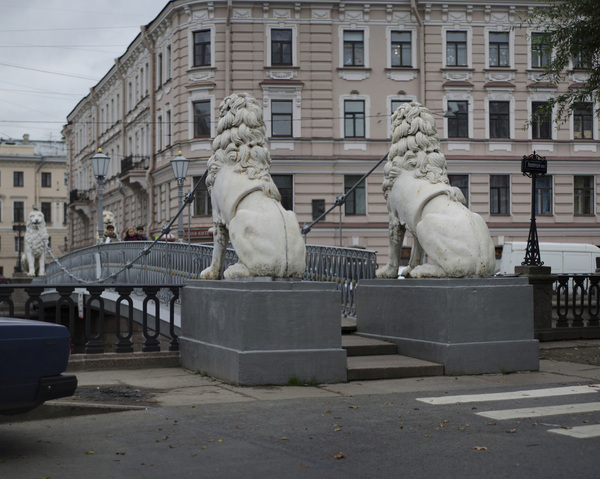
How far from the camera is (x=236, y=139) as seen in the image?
36.8ft

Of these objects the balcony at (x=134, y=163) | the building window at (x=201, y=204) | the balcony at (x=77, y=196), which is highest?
the balcony at (x=134, y=163)

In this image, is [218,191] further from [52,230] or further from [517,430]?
[52,230]

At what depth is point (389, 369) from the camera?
34.8 ft

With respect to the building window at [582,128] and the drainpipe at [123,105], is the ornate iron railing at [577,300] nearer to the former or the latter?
the building window at [582,128]

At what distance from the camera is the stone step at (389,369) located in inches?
412

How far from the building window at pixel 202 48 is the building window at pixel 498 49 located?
13.1 metres

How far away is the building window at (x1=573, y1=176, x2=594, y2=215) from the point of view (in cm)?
4275

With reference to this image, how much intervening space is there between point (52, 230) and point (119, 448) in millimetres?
92844

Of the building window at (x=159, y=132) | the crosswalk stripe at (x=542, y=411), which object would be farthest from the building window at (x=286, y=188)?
the crosswalk stripe at (x=542, y=411)

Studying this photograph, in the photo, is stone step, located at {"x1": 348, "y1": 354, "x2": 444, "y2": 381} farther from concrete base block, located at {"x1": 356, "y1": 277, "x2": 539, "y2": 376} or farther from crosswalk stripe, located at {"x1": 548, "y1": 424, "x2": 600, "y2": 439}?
crosswalk stripe, located at {"x1": 548, "y1": 424, "x2": 600, "y2": 439}

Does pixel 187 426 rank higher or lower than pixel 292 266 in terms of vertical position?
lower

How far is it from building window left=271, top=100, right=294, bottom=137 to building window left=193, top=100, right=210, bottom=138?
9.54 feet

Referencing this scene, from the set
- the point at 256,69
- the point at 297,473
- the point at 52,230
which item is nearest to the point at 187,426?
the point at 297,473

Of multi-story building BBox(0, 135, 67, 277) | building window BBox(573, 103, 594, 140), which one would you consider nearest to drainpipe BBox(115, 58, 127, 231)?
building window BBox(573, 103, 594, 140)
